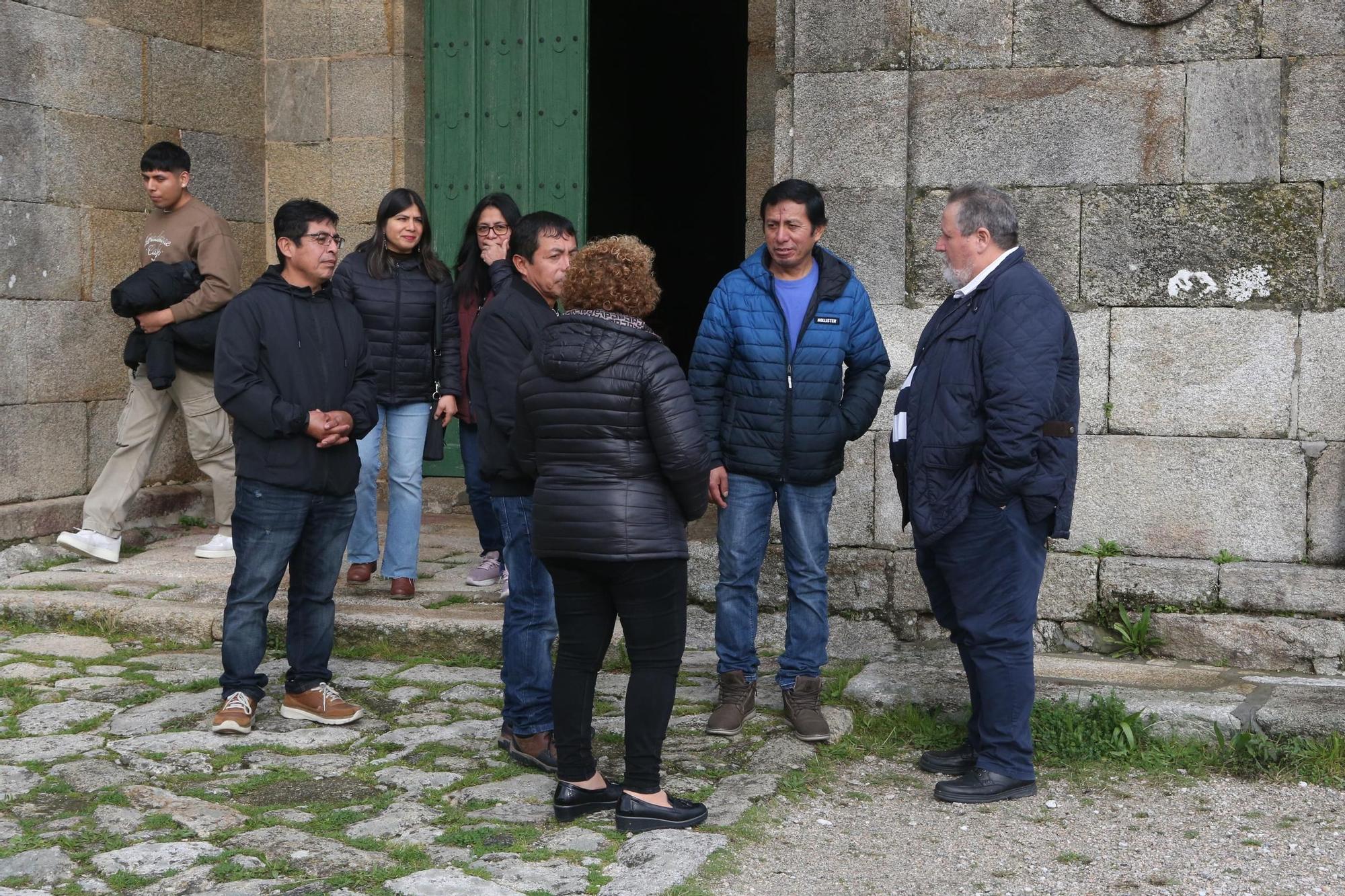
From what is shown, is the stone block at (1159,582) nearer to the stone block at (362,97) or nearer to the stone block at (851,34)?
the stone block at (851,34)

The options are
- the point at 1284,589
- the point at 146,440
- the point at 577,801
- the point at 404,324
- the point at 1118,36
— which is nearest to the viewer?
the point at 577,801

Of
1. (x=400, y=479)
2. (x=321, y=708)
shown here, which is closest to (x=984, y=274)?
(x=321, y=708)

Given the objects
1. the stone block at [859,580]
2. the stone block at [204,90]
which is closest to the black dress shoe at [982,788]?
the stone block at [859,580]

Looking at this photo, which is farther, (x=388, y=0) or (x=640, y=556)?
(x=388, y=0)

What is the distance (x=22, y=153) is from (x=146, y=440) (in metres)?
1.46

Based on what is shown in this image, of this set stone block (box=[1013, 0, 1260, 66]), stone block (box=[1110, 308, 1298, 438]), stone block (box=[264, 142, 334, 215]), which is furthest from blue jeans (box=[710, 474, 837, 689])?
stone block (box=[264, 142, 334, 215])

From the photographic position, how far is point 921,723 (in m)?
5.04

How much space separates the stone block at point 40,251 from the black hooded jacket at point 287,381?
2.66 m

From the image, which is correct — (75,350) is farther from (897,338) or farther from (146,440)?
(897,338)

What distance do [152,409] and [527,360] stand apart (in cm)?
343

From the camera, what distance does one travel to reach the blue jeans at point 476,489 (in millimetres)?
6297

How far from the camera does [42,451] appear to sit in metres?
7.18

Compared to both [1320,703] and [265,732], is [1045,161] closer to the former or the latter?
[1320,703]

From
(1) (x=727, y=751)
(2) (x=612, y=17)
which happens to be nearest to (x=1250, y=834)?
(1) (x=727, y=751)
